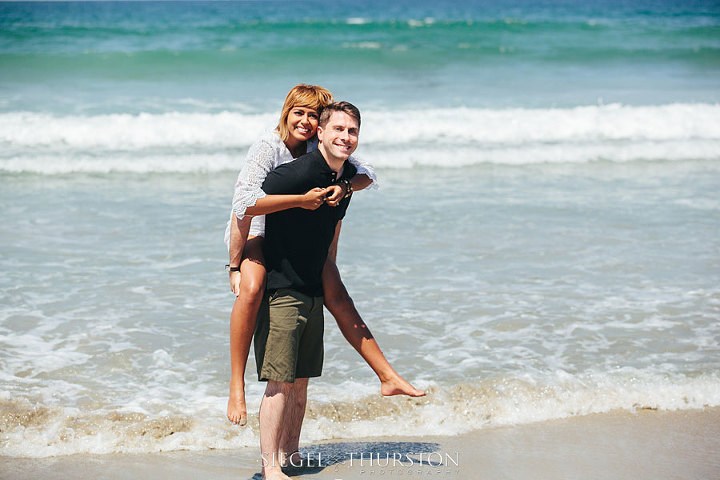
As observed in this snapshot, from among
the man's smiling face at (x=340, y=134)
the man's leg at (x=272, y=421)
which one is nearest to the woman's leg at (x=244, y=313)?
the man's leg at (x=272, y=421)

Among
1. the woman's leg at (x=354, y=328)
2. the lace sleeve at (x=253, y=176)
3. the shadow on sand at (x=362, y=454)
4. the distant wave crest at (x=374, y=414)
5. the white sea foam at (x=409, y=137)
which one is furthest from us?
the white sea foam at (x=409, y=137)

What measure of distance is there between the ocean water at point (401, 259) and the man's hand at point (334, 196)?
1.57 m

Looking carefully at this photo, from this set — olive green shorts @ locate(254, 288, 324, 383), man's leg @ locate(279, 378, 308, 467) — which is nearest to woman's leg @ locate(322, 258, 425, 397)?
olive green shorts @ locate(254, 288, 324, 383)

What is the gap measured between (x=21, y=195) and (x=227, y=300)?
4.68 m

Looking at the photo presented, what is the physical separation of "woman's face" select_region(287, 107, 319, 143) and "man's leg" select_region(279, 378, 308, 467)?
1.21m

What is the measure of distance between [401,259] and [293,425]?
3.63 m

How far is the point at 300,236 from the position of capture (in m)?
3.73

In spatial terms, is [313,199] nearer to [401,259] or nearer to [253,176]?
[253,176]

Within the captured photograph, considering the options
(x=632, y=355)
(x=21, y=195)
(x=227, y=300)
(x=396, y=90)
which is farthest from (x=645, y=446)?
(x=396, y=90)

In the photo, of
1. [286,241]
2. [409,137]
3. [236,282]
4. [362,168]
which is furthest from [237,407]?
[409,137]

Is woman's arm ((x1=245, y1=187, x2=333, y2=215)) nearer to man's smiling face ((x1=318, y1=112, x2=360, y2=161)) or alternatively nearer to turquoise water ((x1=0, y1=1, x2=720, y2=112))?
man's smiling face ((x1=318, y1=112, x2=360, y2=161))

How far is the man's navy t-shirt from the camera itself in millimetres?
3645

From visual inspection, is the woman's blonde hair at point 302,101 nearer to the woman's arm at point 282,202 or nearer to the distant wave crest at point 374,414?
the woman's arm at point 282,202

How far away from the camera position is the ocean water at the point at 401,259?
489 centimetres
